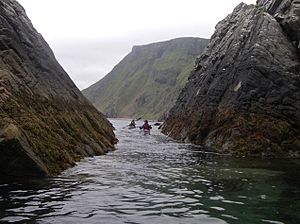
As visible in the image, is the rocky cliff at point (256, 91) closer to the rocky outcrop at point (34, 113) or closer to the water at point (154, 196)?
the water at point (154, 196)

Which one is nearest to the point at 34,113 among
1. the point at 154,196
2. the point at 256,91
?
the point at 154,196

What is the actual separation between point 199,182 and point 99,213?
6438 mm

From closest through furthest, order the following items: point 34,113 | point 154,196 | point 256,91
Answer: point 154,196, point 34,113, point 256,91

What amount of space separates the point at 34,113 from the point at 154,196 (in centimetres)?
879

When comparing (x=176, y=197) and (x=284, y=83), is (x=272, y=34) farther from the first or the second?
(x=176, y=197)

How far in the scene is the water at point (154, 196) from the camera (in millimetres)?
10750

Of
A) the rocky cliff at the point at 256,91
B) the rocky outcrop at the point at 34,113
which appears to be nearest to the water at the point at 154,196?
the rocky outcrop at the point at 34,113

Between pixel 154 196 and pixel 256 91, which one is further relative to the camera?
pixel 256 91

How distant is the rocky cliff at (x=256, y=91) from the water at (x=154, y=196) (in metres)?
9.14

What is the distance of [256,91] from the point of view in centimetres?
3228

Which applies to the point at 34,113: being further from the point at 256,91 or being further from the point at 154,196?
the point at 256,91

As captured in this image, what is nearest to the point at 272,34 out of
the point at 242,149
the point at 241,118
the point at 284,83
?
the point at 284,83

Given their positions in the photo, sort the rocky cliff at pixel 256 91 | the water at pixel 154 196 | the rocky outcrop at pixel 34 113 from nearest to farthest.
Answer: the water at pixel 154 196, the rocky outcrop at pixel 34 113, the rocky cliff at pixel 256 91

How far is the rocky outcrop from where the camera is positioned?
14953 millimetres
